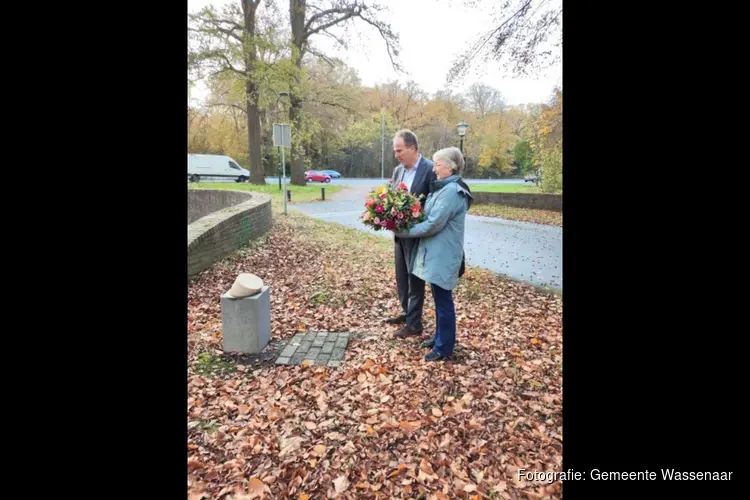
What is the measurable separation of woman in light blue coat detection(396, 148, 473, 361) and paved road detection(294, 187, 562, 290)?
3648 millimetres

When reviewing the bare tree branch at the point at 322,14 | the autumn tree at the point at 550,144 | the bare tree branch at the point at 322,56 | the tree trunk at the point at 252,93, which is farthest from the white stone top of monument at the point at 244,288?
the bare tree branch at the point at 322,56

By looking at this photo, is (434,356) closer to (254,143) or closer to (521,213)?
(521,213)

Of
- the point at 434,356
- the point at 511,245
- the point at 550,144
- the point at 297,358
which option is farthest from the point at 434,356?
the point at 550,144

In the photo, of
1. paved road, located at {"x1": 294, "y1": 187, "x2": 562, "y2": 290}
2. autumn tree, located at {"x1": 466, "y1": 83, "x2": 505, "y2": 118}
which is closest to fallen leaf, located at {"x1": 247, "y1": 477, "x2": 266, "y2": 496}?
paved road, located at {"x1": 294, "y1": 187, "x2": 562, "y2": 290}

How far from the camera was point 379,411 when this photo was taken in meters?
2.97

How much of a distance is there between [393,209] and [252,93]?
14993 mm

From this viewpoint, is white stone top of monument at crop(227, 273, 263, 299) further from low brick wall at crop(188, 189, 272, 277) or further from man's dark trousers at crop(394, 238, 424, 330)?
low brick wall at crop(188, 189, 272, 277)
